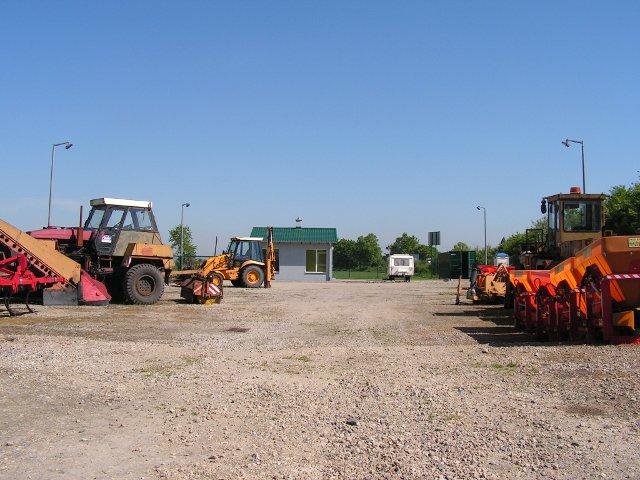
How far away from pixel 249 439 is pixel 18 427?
2.13 metres

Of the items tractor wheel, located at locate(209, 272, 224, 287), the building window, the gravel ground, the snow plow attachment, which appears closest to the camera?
the gravel ground

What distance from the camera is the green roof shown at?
1887 inches

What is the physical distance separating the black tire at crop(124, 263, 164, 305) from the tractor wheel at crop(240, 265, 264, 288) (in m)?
12.4

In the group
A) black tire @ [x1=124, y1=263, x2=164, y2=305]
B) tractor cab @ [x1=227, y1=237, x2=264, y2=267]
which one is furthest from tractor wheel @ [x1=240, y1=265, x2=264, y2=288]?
black tire @ [x1=124, y1=263, x2=164, y2=305]

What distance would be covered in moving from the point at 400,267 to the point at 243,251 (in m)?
23.2

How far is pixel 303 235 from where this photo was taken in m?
48.8

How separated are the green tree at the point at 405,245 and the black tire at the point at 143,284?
77300 millimetres

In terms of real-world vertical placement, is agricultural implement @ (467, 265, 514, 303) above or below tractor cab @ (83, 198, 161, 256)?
below

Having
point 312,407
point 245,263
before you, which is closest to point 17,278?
point 312,407

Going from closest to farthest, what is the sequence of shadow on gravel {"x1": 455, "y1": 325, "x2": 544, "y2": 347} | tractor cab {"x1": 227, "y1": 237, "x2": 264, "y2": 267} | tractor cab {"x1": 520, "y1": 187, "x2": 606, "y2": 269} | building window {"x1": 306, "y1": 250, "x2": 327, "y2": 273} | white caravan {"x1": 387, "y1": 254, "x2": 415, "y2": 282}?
shadow on gravel {"x1": 455, "y1": 325, "x2": 544, "y2": 347}, tractor cab {"x1": 520, "y1": 187, "x2": 606, "y2": 269}, tractor cab {"x1": 227, "y1": 237, "x2": 264, "y2": 267}, building window {"x1": 306, "y1": 250, "x2": 327, "y2": 273}, white caravan {"x1": 387, "y1": 254, "x2": 415, "y2": 282}

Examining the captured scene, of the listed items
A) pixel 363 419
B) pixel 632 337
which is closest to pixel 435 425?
pixel 363 419

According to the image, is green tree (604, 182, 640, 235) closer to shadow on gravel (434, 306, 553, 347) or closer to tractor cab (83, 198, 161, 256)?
shadow on gravel (434, 306, 553, 347)

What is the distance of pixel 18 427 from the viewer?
581cm

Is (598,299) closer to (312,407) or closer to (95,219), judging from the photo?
(312,407)
